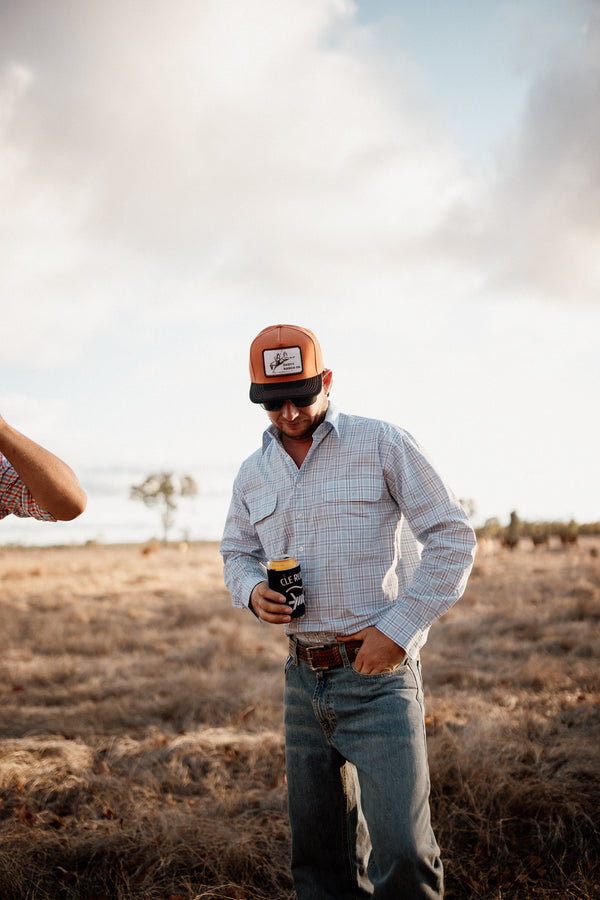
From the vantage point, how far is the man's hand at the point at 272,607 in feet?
8.27

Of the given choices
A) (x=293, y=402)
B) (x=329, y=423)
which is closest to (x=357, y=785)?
(x=329, y=423)

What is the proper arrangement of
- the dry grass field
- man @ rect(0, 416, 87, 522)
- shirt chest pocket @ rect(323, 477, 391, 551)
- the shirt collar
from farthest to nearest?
the dry grass field, the shirt collar, shirt chest pocket @ rect(323, 477, 391, 551), man @ rect(0, 416, 87, 522)

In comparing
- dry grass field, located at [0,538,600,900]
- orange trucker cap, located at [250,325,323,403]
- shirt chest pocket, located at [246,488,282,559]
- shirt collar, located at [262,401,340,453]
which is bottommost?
dry grass field, located at [0,538,600,900]

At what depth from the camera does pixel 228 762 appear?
5266mm

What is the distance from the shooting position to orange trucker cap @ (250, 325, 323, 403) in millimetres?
2715

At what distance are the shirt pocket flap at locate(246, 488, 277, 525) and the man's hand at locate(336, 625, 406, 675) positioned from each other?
2.43 ft

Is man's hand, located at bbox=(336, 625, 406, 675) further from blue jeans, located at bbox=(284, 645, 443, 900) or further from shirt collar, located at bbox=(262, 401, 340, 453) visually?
shirt collar, located at bbox=(262, 401, 340, 453)

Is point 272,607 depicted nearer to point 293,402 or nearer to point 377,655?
point 377,655

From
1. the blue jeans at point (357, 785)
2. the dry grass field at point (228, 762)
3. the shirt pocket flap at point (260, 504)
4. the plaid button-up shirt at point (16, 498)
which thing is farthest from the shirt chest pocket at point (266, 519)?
the dry grass field at point (228, 762)

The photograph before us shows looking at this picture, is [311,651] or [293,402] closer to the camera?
[311,651]

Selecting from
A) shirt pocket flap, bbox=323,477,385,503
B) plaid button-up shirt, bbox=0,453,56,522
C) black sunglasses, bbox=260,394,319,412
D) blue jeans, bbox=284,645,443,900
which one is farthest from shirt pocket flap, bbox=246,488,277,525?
plaid button-up shirt, bbox=0,453,56,522

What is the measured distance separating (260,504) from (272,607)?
565 millimetres

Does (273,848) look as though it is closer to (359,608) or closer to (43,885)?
(43,885)

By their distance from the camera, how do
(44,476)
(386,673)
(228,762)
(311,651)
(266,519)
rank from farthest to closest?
(228,762) < (266,519) < (311,651) < (386,673) < (44,476)
